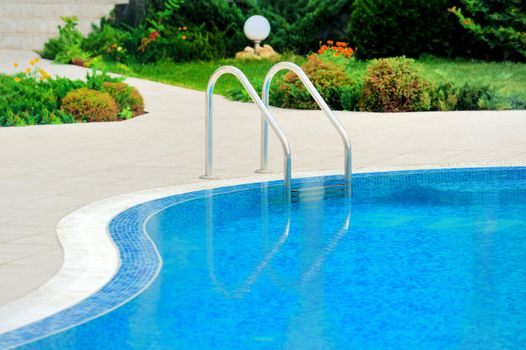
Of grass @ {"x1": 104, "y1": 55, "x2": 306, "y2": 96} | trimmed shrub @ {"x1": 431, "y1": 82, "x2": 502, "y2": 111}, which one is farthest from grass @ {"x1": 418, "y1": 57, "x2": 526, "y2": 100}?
grass @ {"x1": 104, "y1": 55, "x2": 306, "y2": 96}

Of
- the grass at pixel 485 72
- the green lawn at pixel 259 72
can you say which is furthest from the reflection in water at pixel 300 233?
the green lawn at pixel 259 72

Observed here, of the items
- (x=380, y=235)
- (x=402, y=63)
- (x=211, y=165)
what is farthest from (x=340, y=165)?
(x=402, y=63)

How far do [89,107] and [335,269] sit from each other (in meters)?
8.03

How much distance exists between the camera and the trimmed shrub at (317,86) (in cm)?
1588

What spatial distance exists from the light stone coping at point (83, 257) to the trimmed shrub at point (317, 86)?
19.8 ft

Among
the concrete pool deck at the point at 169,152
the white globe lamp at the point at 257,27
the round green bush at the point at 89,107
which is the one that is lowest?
the concrete pool deck at the point at 169,152

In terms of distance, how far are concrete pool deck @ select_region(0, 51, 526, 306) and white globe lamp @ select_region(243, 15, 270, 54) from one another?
7.27m

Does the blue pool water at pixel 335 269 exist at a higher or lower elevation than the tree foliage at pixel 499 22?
lower

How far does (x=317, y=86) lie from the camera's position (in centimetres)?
1588

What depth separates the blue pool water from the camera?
5.45 meters

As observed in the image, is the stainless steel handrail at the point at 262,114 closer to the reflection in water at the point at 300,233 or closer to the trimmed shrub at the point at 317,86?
the reflection in water at the point at 300,233


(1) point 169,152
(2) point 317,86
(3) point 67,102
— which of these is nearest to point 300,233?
(1) point 169,152

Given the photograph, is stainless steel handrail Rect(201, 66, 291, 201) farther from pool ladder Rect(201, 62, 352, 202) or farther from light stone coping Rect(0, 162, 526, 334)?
light stone coping Rect(0, 162, 526, 334)

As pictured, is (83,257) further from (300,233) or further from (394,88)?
(394,88)
